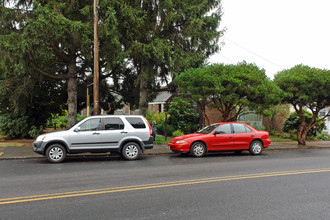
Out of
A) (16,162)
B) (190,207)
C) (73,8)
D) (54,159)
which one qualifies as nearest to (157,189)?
(190,207)

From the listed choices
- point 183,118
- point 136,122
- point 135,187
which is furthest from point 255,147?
point 183,118

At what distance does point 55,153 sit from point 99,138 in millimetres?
1642

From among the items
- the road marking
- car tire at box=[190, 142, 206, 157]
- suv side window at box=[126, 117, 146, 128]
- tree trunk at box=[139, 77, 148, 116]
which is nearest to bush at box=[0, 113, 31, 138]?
tree trunk at box=[139, 77, 148, 116]

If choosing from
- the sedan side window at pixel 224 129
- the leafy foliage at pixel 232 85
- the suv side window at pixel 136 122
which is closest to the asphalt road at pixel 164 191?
the suv side window at pixel 136 122

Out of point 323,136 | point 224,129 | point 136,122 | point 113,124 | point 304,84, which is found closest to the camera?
point 113,124

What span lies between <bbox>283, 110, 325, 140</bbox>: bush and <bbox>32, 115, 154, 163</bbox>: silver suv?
15.6m

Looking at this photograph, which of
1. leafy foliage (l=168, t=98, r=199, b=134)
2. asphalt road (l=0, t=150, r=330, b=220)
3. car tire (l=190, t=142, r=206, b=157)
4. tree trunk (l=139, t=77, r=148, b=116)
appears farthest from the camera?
leafy foliage (l=168, t=98, r=199, b=134)

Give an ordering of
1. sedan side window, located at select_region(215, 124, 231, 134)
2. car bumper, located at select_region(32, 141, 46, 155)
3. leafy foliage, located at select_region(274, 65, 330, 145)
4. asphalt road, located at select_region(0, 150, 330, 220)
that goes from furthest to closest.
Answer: leafy foliage, located at select_region(274, 65, 330, 145) < sedan side window, located at select_region(215, 124, 231, 134) < car bumper, located at select_region(32, 141, 46, 155) < asphalt road, located at select_region(0, 150, 330, 220)

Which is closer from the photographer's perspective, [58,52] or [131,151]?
[131,151]

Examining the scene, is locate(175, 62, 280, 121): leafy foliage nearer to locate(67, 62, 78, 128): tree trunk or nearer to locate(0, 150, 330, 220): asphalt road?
locate(0, 150, 330, 220): asphalt road

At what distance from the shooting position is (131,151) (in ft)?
34.2

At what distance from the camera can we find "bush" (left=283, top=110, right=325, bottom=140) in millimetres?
20917

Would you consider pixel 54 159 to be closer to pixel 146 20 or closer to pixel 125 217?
pixel 125 217

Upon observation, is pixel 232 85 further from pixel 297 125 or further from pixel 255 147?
pixel 297 125
